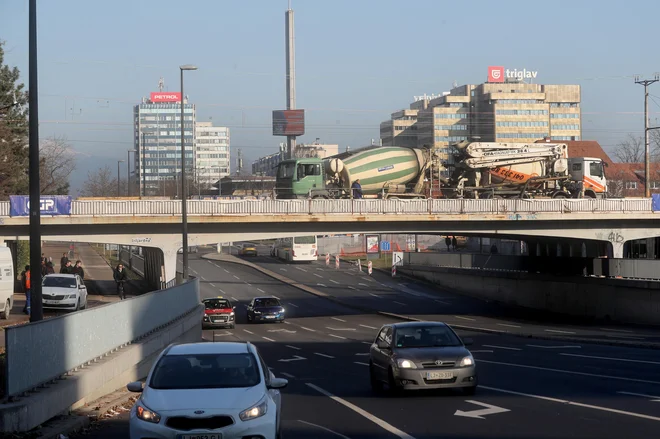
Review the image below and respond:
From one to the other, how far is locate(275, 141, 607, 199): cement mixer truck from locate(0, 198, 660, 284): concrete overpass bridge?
417 cm

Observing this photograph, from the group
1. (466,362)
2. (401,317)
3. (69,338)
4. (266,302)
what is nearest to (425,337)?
(466,362)

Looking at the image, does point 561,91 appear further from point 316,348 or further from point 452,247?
point 316,348

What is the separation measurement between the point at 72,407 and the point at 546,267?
46.9m

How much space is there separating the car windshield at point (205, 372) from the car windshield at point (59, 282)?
25.9 m

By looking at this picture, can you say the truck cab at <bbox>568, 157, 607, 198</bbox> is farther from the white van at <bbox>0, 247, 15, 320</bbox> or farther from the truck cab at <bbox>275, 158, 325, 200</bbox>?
the white van at <bbox>0, 247, 15, 320</bbox>

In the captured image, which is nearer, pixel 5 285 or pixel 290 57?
pixel 5 285

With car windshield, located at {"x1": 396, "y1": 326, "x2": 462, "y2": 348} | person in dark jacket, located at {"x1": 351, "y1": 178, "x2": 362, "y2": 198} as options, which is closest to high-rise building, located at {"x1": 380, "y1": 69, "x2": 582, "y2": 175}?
person in dark jacket, located at {"x1": 351, "y1": 178, "x2": 362, "y2": 198}

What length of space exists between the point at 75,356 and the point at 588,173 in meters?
46.3

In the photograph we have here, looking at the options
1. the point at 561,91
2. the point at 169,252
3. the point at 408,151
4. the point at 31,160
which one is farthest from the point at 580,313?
the point at 561,91

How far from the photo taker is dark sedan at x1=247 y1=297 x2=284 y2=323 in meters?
49.0

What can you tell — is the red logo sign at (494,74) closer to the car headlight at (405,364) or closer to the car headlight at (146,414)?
the car headlight at (405,364)

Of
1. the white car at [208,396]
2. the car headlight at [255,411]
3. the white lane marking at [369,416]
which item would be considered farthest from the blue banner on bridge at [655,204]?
the car headlight at [255,411]

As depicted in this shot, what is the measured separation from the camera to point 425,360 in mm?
16719

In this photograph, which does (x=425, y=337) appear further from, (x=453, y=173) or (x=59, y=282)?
(x=453, y=173)
